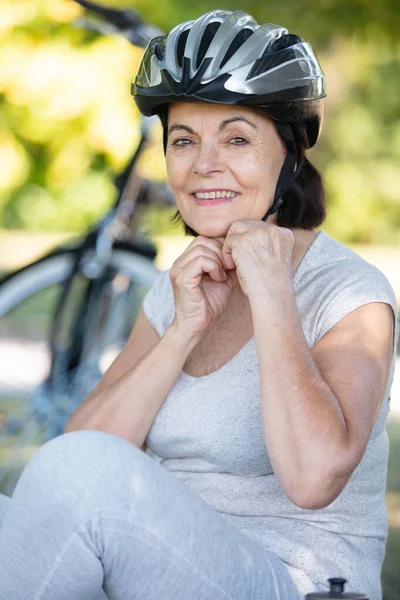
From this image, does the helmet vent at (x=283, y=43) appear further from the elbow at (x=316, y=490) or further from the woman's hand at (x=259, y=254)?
the elbow at (x=316, y=490)

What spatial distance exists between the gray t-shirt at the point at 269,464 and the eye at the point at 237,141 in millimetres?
335

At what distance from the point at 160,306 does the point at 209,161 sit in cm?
48

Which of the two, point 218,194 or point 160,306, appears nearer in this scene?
point 218,194

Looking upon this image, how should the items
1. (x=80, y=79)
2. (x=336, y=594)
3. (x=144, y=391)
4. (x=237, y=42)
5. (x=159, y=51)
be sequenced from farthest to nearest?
1. (x=80, y=79)
2. (x=159, y=51)
3. (x=237, y=42)
4. (x=144, y=391)
5. (x=336, y=594)

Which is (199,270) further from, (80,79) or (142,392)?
(80,79)

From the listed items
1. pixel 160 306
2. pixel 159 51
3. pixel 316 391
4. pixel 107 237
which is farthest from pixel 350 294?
pixel 107 237

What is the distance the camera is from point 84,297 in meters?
5.14

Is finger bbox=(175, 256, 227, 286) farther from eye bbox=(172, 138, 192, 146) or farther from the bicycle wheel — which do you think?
the bicycle wheel

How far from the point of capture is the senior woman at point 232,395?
245 centimetres

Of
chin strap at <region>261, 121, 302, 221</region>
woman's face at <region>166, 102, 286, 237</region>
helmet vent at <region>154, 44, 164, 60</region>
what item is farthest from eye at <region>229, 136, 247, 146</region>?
helmet vent at <region>154, 44, 164, 60</region>

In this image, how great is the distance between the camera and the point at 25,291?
5.12 meters

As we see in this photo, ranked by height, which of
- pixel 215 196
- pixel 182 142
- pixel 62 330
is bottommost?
pixel 62 330

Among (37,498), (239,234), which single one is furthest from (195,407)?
(37,498)

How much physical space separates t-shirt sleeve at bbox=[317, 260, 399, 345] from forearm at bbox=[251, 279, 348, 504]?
0.57 ft
